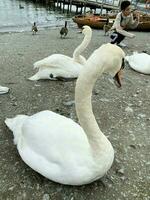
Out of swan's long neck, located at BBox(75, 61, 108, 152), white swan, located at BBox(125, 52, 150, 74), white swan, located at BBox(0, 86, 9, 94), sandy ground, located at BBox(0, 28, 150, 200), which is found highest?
swan's long neck, located at BBox(75, 61, 108, 152)

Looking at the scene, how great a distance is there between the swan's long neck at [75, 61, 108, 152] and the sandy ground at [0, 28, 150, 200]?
27.3 inches

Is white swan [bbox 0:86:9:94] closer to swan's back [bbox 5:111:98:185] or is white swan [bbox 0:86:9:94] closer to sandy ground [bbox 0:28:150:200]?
sandy ground [bbox 0:28:150:200]

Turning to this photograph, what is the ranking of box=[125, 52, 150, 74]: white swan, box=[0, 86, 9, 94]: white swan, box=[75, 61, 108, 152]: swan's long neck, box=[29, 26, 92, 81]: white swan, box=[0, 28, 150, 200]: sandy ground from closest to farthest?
box=[75, 61, 108, 152]: swan's long neck < box=[0, 28, 150, 200]: sandy ground < box=[0, 86, 9, 94]: white swan < box=[29, 26, 92, 81]: white swan < box=[125, 52, 150, 74]: white swan

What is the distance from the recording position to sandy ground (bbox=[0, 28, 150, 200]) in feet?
12.9

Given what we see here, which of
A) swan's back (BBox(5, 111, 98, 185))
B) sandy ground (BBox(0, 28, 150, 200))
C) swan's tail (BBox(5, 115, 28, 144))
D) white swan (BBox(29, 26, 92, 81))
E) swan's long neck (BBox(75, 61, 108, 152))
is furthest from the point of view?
white swan (BBox(29, 26, 92, 81))

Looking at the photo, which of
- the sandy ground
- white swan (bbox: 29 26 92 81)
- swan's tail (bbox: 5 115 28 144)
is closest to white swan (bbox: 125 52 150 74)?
the sandy ground

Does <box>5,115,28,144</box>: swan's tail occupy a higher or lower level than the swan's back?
lower

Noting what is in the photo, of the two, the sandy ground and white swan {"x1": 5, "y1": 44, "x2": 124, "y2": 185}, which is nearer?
white swan {"x1": 5, "y1": 44, "x2": 124, "y2": 185}

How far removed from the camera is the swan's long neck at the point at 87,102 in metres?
3.38

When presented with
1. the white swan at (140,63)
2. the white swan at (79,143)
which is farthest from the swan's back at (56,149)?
the white swan at (140,63)

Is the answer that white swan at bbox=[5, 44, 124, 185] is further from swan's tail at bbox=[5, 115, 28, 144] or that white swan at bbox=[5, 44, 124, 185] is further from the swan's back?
swan's tail at bbox=[5, 115, 28, 144]

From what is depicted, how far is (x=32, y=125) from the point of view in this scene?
4273 millimetres

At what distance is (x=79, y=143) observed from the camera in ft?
12.8

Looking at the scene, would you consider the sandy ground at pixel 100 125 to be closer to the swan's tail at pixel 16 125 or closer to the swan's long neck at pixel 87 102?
the swan's tail at pixel 16 125
